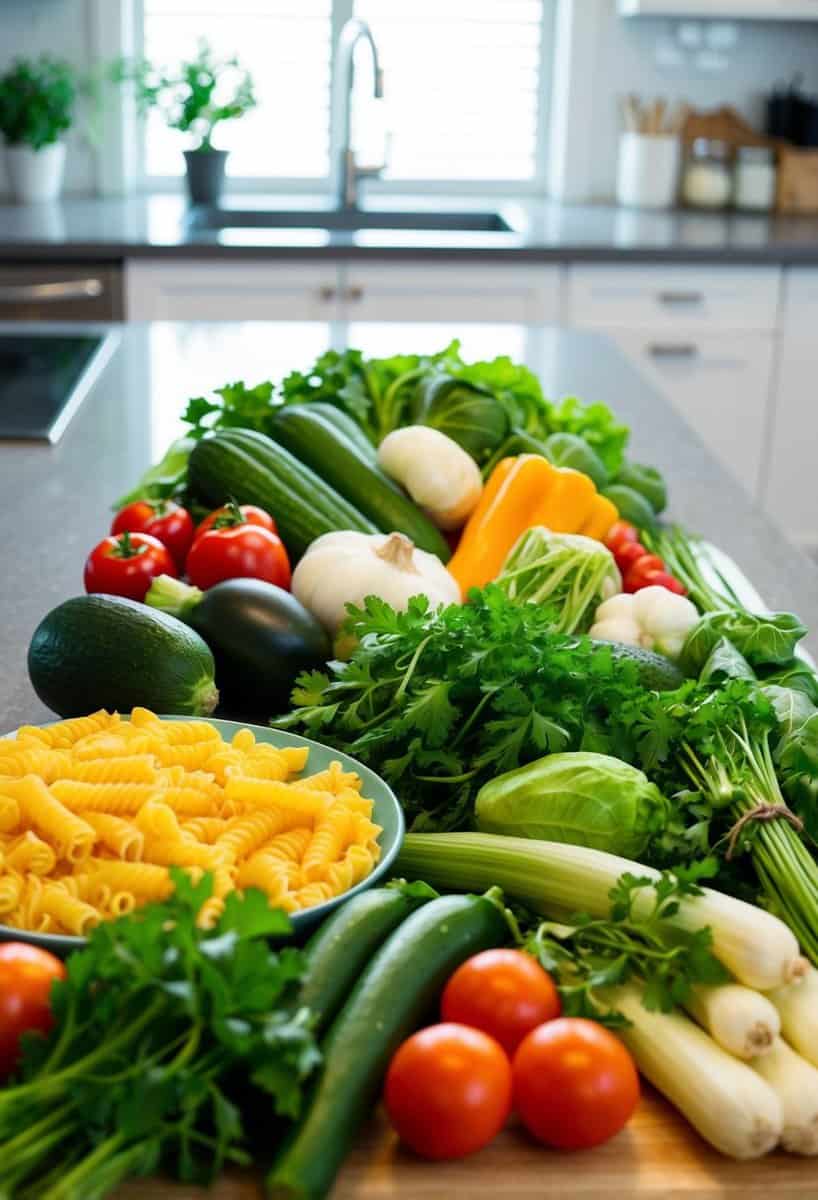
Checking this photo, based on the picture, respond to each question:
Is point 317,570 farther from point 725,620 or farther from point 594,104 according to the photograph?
point 594,104

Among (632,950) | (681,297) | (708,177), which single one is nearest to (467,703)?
(632,950)

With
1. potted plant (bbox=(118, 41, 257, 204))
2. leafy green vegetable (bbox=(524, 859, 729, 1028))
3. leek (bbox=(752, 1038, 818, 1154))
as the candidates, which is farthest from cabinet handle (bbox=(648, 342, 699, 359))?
leek (bbox=(752, 1038, 818, 1154))

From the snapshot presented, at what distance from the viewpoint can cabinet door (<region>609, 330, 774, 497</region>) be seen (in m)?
3.79

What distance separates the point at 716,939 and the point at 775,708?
0.33 m

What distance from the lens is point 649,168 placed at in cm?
436

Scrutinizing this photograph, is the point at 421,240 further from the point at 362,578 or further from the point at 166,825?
the point at 166,825

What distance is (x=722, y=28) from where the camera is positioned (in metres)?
4.39

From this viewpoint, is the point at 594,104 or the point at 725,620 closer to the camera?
the point at 725,620

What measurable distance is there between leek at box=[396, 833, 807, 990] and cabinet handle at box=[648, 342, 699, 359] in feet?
9.50

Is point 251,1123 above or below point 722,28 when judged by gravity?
below

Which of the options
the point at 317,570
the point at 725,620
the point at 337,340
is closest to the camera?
the point at 725,620

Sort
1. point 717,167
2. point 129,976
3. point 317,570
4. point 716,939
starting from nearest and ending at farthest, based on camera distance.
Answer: point 129,976, point 716,939, point 317,570, point 717,167

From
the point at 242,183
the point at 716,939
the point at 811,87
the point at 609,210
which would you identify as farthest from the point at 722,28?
the point at 716,939

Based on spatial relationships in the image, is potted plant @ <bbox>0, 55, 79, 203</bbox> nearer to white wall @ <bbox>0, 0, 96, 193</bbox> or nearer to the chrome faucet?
white wall @ <bbox>0, 0, 96, 193</bbox>
